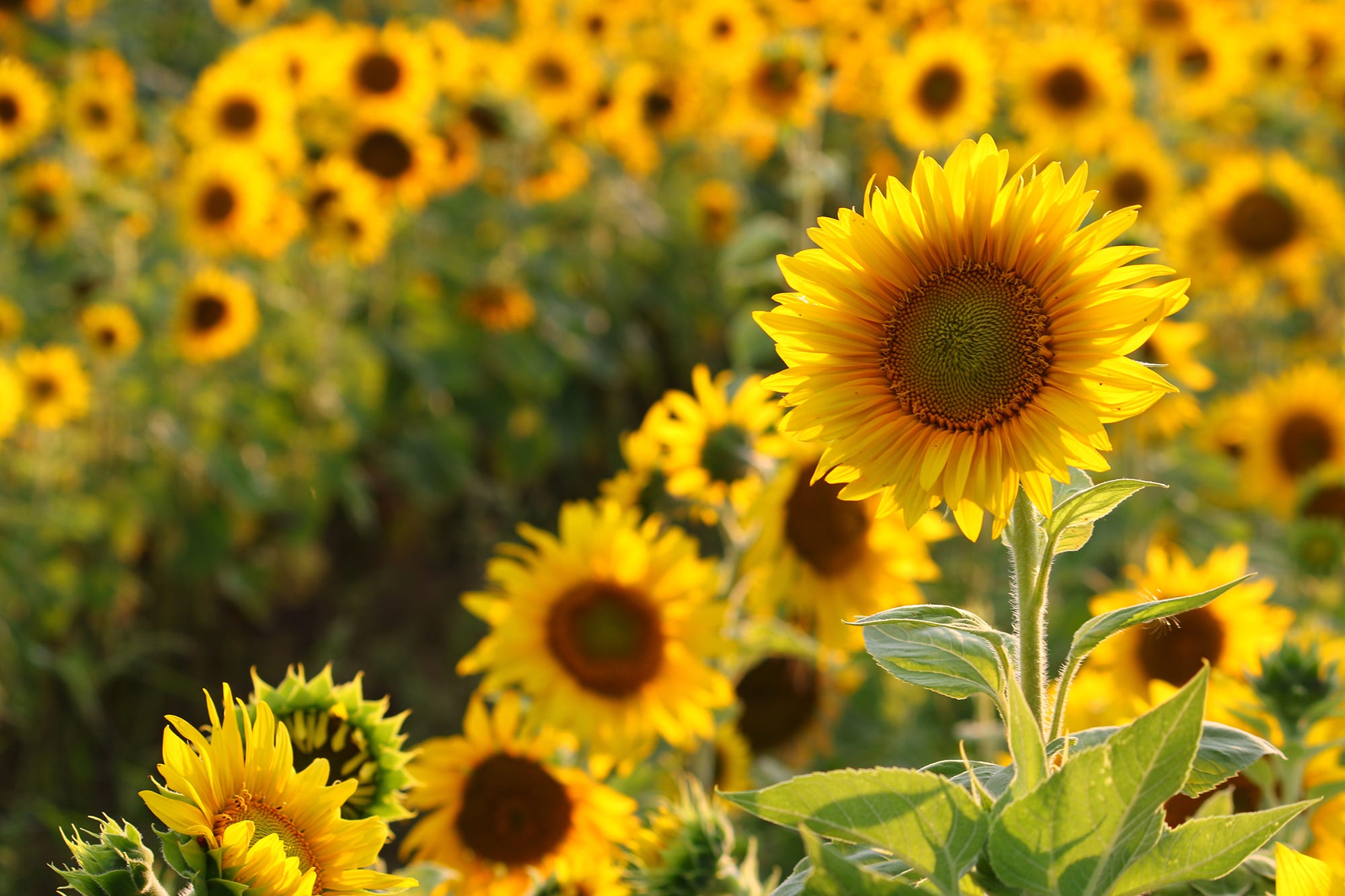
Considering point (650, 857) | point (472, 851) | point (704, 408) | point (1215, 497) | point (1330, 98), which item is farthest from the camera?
point (1330, 98)

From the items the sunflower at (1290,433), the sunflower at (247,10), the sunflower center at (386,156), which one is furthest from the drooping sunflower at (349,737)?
the sunflower at (247,10)

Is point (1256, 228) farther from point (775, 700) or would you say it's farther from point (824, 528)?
point (824, 528)

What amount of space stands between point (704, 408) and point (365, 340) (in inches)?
99.5

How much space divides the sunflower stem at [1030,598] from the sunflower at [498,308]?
3.35 m

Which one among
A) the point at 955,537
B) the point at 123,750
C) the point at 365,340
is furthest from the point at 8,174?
the point at 955,537

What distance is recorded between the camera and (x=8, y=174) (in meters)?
4.40

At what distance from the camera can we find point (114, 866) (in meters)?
0.72

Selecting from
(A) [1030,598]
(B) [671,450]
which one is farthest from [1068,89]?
(A) [1030,598]

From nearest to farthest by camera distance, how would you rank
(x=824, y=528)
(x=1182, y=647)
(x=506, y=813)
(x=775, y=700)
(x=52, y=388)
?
(x=506, y=813), (x=1182, y=647), (x=824, y=528), (x=775, y=700), (x=52, y=388)

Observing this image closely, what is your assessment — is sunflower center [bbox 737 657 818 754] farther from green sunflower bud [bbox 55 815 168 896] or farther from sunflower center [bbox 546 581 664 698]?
green sunflower bud [bbox 55 815 168 896]

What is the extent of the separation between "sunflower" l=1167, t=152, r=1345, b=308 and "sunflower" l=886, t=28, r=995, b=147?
713 mm

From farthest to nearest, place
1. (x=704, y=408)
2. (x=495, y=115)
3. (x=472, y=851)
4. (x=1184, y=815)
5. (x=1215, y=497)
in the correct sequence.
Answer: (x=495, y=115), (x=1215, y=497), (x=704, y=408), (x=472, y=851), (x=1184, y=815)

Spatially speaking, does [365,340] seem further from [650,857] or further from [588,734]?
[650,857]

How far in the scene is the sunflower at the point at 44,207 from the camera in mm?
3953
